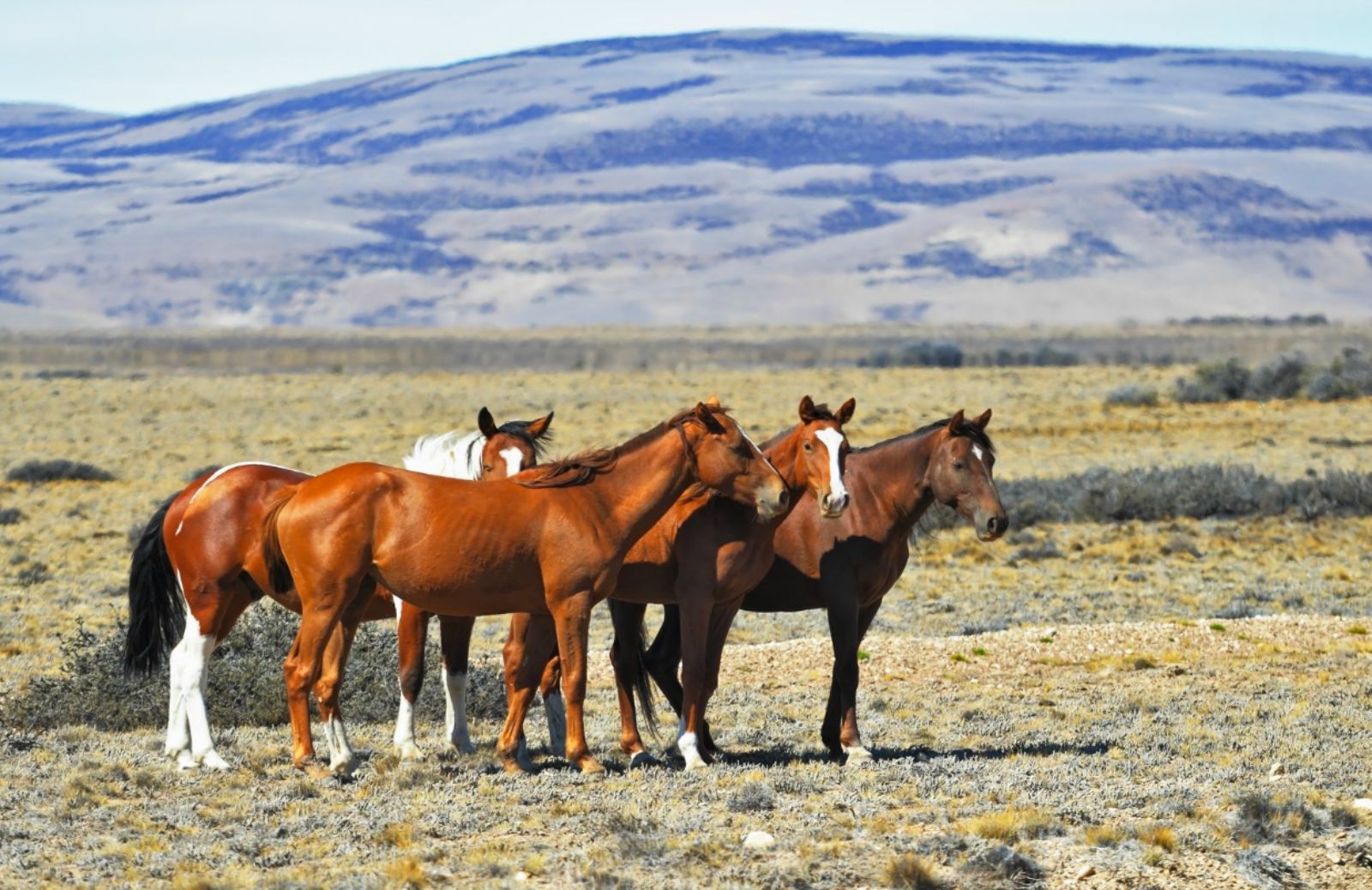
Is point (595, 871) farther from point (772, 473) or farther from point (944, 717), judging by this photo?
point (944, 717)

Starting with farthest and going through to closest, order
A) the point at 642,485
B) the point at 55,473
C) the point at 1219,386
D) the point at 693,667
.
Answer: the point at 1219,386
the point at 55,473
the point at 693,667
the point at 642,485

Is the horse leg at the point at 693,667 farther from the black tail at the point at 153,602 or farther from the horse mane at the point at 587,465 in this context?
the black tail at the point at 153,602

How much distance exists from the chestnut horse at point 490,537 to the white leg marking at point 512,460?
852 millimetres

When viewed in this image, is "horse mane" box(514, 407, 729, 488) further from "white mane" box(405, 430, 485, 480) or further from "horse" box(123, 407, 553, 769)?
"white mane" box(405, 430, 485, 480)

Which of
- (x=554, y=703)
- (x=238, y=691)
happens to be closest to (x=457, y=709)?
(x=554, y=703)

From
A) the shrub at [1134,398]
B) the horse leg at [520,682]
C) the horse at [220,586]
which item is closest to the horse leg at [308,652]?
the horse at [220,586]

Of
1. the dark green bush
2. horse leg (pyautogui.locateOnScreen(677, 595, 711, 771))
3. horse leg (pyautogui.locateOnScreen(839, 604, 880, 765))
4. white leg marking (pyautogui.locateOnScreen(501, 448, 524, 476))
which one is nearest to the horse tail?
white leg marking (pyautogui.locateOnScreen(501, 448, 524, 476))

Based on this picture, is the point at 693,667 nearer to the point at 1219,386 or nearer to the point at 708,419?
the point at 708,419

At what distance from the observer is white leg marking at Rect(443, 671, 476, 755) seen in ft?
37.6

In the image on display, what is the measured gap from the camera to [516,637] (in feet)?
36.9

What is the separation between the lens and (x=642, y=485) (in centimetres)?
1058

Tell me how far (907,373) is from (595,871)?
63.6m

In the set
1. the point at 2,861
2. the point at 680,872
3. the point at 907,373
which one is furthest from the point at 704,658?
the point at 907,373

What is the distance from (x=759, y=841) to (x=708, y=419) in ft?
8.83
